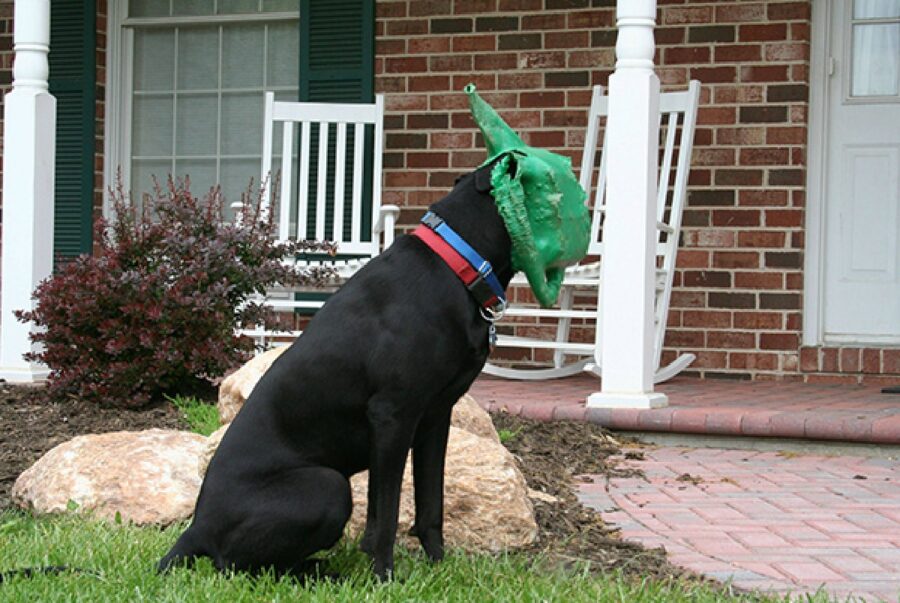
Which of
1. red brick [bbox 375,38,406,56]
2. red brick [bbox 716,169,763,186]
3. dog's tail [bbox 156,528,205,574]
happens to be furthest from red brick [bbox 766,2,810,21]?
dog's tail [bbox 156,528,205,574]

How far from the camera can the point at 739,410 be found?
5453 mm

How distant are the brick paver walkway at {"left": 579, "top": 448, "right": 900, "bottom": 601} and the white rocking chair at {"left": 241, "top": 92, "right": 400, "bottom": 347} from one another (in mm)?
2893

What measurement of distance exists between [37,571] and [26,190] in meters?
4.11

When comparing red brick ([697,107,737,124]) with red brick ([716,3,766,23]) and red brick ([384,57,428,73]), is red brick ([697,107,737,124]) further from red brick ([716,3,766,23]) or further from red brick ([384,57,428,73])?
red brick ([384,57,428,73])

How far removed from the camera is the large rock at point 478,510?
349cm

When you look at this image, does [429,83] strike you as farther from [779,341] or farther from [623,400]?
[623,400]

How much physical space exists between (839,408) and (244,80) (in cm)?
424

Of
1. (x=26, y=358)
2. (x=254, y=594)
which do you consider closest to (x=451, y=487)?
(x=254, y=594)

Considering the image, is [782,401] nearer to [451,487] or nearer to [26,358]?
[451,487]

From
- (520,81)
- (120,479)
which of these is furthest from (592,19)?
(120,479)

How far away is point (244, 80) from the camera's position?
323 inches

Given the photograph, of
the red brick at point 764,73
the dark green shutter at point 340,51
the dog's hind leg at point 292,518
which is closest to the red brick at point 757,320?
A: the red brick at point 764,73

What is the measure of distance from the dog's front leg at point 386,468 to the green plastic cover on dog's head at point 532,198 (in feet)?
1.43

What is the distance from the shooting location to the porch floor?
16.9 feet
